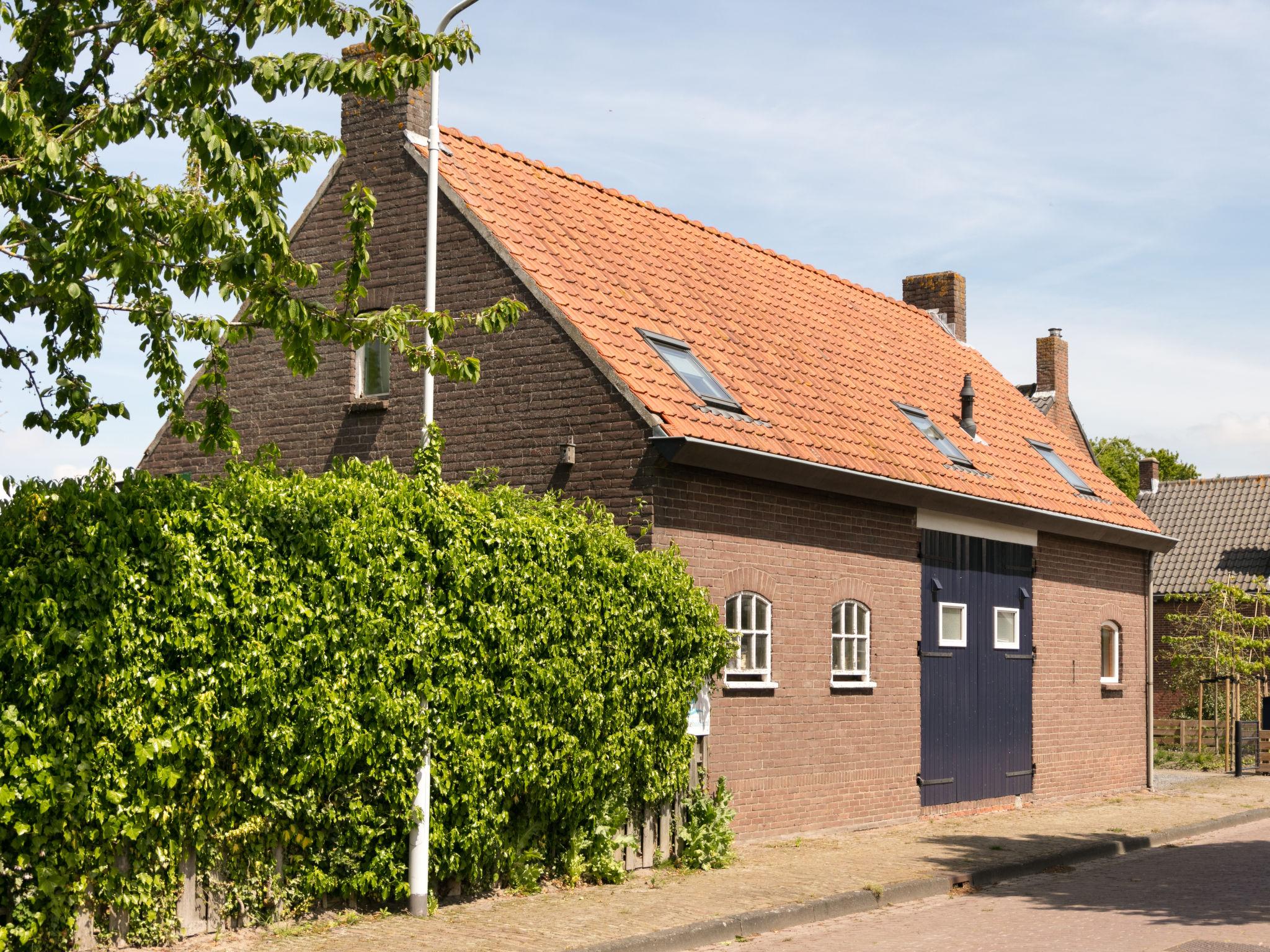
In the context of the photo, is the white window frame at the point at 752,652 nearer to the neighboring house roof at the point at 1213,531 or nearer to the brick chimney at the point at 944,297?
the brick chimney at the point at 944,297

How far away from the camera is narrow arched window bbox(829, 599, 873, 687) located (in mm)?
15461

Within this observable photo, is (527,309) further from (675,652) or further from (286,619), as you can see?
(286,619)

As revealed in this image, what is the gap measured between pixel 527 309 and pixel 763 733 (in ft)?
15.6

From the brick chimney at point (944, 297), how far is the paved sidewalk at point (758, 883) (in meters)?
9.17

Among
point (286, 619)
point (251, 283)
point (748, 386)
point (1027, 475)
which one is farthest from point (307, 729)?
point (1027, 475)

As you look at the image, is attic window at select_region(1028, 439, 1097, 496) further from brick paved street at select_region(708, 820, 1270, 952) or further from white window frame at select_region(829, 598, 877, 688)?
brick paved street at select_region(708, 820, 1270, 952)

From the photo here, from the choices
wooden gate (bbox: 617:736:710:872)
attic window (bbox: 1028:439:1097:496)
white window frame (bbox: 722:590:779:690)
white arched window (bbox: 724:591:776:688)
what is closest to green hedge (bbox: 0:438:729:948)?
wooden gate (bbox: 617:736:710:872)

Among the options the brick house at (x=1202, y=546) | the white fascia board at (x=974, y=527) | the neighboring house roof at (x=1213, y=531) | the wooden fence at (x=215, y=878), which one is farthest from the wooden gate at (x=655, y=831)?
the neighboring house roof at (x=1213, y=531)

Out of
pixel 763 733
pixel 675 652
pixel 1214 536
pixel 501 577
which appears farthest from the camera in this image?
pixel 1214 536

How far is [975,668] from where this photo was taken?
18.1m

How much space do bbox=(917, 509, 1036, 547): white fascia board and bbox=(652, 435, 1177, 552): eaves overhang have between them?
0.08 metres

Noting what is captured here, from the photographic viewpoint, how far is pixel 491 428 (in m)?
14.4

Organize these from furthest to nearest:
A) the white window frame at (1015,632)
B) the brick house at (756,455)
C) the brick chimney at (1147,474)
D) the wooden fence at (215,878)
→ the brick chimney at (1147,474)
the white window frame at (1015,632)
the brick house at (756,455)
the wooden fence at (215,878)

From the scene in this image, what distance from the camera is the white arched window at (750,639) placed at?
1393cm
